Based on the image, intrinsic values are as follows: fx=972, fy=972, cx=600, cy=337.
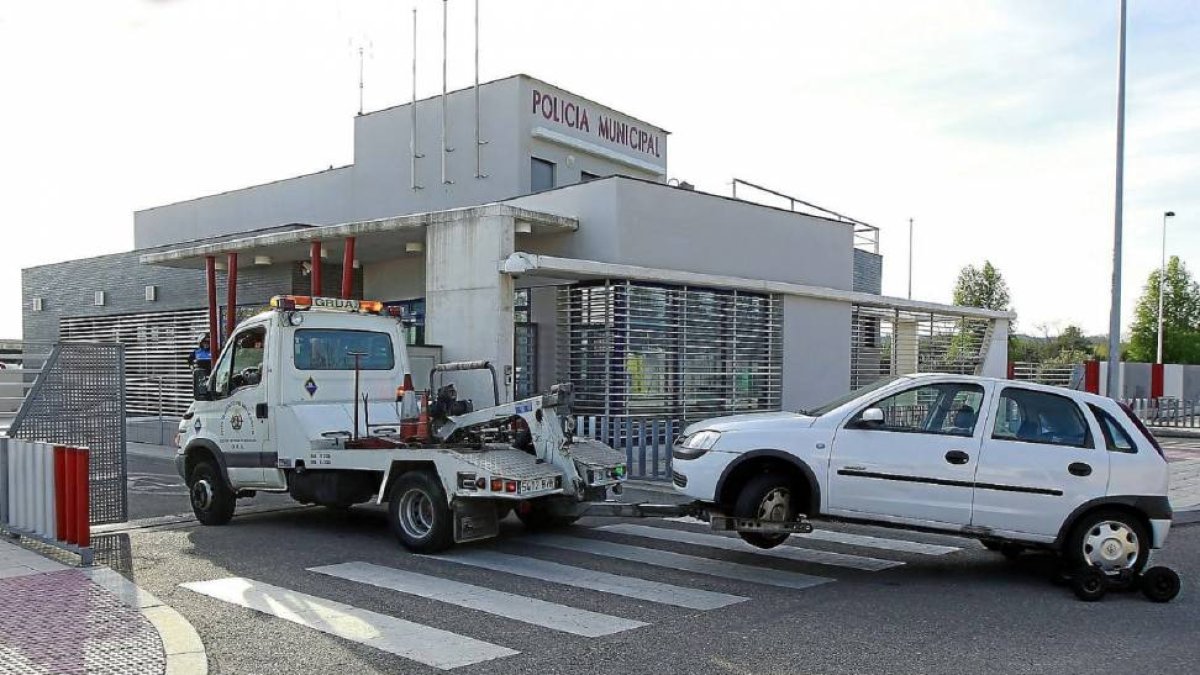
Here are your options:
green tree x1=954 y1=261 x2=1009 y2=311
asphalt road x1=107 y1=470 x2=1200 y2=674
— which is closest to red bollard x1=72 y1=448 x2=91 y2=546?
asphalt road x1=107 y1=470 x2=1200 y2=674

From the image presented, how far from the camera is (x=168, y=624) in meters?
6.54

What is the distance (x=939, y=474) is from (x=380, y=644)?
469 cm

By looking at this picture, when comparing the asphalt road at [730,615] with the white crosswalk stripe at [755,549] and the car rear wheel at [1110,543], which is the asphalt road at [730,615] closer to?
the white crosswalk stripe at [755,549]

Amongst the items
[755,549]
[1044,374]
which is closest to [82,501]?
[755,549]

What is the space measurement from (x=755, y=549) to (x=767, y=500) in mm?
1312

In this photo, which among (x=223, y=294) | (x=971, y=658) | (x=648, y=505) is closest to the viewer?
(x=971, y=658)

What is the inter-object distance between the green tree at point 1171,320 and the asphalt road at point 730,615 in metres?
49.8

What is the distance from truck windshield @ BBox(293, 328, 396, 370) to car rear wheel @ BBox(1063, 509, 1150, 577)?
7.37m

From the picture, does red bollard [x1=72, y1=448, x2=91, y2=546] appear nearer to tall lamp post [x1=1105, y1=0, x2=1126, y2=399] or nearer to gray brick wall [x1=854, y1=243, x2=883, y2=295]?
tall lamp post [x1=1105, y1=0, x2=1126, y2=399]

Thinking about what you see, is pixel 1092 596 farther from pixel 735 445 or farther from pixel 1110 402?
pixel 735 445

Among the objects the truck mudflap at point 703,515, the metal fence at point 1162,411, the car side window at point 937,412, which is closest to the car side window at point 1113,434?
the car side window at point 937,412

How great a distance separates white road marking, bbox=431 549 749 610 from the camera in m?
7.50

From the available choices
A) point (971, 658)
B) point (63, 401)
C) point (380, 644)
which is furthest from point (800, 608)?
point (63, 401)

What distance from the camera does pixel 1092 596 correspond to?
775 cm
